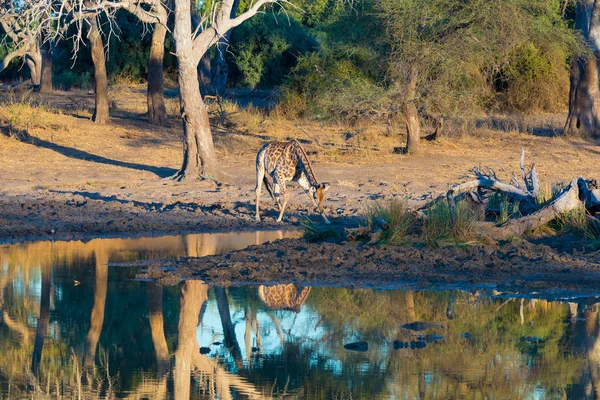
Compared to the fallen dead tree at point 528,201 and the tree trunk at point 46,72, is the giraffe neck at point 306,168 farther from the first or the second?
the tree trunk at point 46,72

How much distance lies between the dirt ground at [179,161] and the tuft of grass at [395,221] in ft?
10.1

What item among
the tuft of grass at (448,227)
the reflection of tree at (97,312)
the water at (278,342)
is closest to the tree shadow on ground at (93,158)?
the reflection of tree at (97,312)

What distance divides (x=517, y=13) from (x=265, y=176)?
347 inches

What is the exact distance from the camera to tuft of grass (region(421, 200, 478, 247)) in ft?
39.5

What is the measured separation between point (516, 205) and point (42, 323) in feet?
23.4

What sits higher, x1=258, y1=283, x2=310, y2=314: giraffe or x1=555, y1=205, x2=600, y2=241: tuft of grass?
x1=555, y1=205, x2=600, y2=241: tuft of grass

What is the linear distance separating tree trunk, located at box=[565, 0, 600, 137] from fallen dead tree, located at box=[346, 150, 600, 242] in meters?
12.5

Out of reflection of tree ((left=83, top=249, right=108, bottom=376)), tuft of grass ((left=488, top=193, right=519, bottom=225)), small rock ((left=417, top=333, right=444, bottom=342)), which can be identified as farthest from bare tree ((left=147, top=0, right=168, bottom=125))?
small rock ((left=417, top=333, right=444, bottom=342))

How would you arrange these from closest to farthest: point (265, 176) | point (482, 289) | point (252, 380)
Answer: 1. point (252, 380)
2. point (482, 289)
3. point (265, 176)

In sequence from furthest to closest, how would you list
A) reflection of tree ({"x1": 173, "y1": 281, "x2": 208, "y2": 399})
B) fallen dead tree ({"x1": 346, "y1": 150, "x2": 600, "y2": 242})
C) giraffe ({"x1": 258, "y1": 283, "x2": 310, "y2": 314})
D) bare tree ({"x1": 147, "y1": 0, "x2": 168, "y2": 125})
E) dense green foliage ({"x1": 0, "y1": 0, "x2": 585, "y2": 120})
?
bare tree ({"x1": 147, "y1": 0, "x2": 168, "y2": 125}) → dense green foliage ({"x1": 0, "y1": 0, "x2": 585, "y2": 120}) → fallen dead tree ({"x1": 346, "y1": 150, "x2": 600, "y2": 242}) → giraffe ({"x1": 258, "y1": 283, "x2": 310, "y2": 314}) → reflection of tree ({"x1": 173, "y1": 281, "x2": 208, "y2": 399})

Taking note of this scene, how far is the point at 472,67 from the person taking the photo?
22875 mm

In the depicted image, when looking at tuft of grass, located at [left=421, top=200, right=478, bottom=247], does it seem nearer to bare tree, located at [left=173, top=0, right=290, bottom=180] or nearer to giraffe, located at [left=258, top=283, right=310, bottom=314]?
giraffe, located at [left=258, top=283, right=310, bottom=314]

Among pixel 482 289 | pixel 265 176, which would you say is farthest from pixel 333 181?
pixel 482 289

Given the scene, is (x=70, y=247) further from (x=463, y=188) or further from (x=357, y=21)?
(x=357, y=21)
